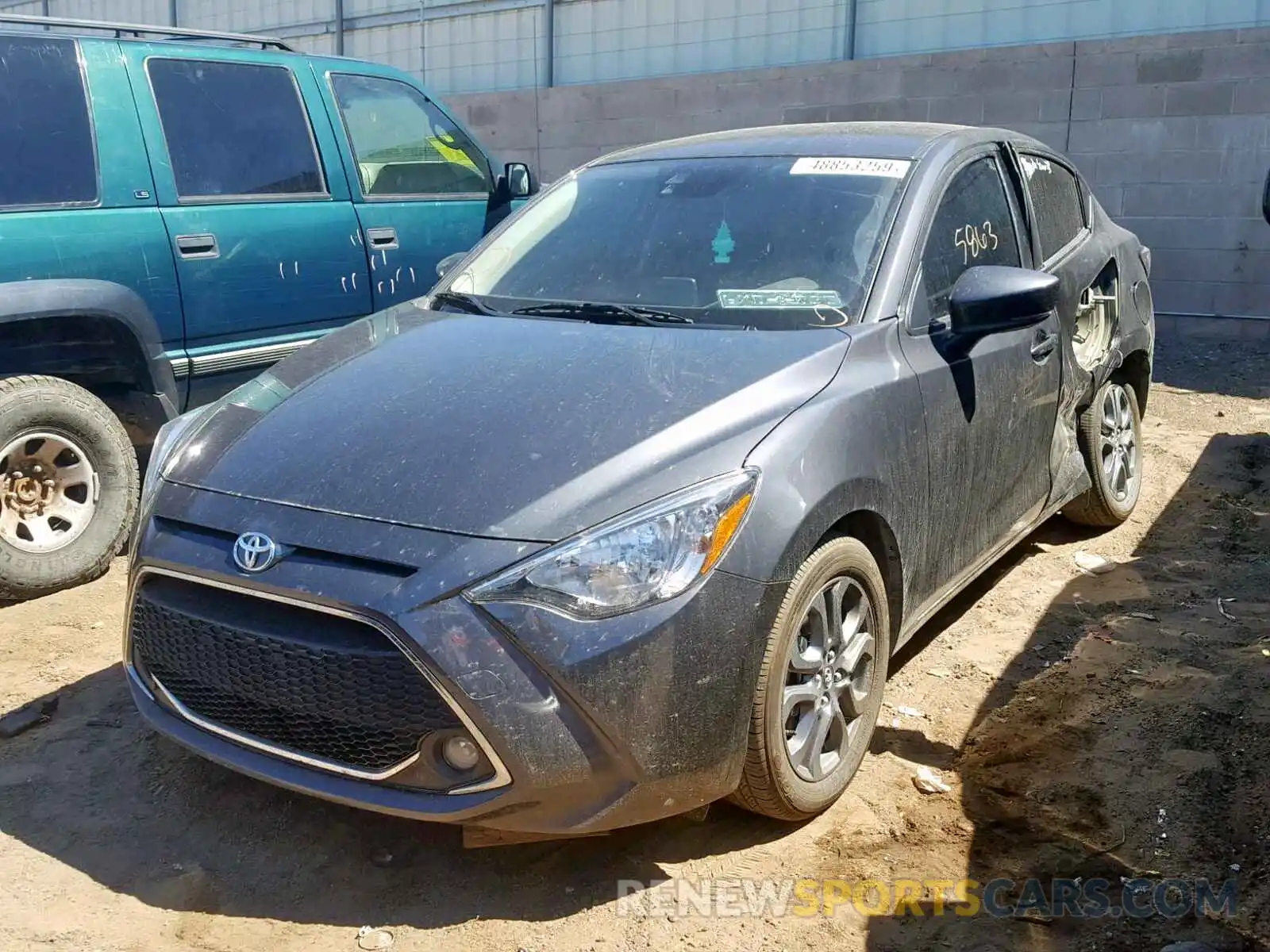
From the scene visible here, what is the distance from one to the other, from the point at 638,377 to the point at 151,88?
3.08 m

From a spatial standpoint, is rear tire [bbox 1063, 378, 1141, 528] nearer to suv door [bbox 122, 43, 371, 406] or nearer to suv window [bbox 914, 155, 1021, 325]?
suv window [bbox 914, 155, 1021, 325]

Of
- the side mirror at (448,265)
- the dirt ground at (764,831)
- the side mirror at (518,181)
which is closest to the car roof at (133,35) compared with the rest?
the side mirror at (518,181)

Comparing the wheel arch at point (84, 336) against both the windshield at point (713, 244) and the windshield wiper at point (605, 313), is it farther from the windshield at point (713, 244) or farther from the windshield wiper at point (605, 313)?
the windshield wiper at point (605, 313)

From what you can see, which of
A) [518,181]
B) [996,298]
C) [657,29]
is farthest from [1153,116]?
[996,298]

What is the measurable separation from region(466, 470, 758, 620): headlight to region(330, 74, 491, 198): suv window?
367cm

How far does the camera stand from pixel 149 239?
471 cm

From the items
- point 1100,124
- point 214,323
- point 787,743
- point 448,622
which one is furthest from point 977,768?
point 1100,124

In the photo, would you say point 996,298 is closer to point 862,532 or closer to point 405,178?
point 862,532

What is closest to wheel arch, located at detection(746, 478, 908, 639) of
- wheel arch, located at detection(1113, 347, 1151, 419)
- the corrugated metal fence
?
wheel arch, located at detection(1113, 347, 1151, 419)

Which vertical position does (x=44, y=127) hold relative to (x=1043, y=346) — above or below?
above

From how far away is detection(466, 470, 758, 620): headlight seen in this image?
244cm

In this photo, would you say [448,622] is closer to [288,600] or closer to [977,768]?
[288,600]

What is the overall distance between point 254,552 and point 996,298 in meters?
2.15

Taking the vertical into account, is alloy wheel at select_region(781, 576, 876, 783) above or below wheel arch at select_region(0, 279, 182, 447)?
below
